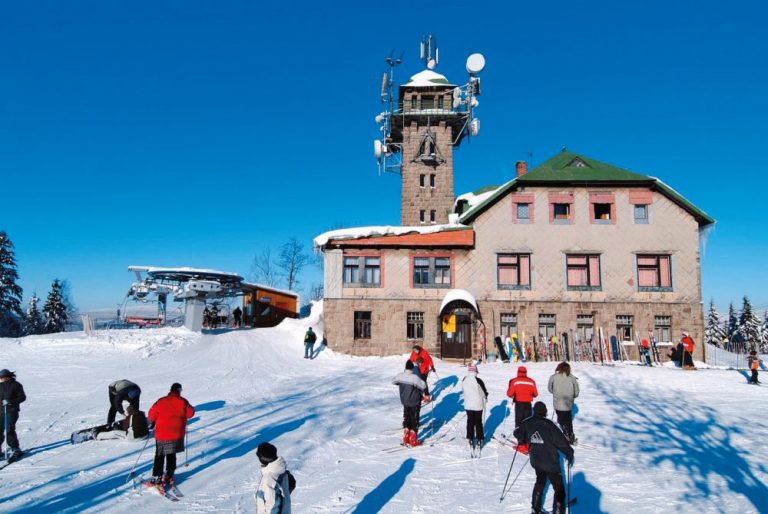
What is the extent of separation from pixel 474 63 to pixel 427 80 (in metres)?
3.96

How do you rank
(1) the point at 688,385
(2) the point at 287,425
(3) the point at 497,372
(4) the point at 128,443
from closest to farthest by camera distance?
(4) the point at 128,443 → (2) the point at 287,425 → (1) the point at 688,385 → (3) the point at 497,372

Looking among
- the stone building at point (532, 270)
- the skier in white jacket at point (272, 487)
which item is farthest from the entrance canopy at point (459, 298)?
the skier in white jacket at point (272, 487)

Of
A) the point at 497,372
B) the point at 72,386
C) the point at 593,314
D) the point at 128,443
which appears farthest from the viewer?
the point at 593,314

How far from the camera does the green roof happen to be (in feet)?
89.4

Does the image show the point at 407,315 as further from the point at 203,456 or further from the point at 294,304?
the point at 294,304

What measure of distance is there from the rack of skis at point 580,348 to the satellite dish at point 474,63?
23093mm

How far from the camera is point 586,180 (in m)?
27.6

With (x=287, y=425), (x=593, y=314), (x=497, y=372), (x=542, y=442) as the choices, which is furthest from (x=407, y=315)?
(x=542, y=442)

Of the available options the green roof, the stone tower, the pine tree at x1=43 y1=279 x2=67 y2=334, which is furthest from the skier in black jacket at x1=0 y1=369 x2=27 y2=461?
the pine tree at x1=43 y1=279 x2=67 y2=334

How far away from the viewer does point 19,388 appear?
9.65 m

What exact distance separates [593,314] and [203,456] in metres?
22.6

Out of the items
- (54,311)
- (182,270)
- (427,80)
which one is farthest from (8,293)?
(427,80)

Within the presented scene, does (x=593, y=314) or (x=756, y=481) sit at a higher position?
(x=593, y=314)

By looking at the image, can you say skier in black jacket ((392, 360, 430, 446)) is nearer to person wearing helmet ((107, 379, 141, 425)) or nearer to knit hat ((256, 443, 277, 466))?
knit hat ((256, 443, 277, 466))
